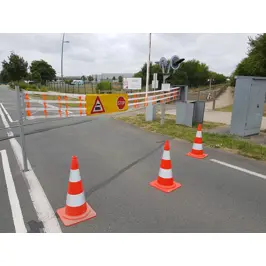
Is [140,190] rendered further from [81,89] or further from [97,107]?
[81,89]

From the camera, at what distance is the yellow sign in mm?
5266

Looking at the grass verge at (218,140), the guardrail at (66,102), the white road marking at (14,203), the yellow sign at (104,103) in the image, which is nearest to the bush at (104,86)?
the guardrail at (66,102)

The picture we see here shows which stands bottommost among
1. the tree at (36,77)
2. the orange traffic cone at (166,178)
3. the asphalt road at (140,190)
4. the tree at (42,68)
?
the asphalt road at (140,190)

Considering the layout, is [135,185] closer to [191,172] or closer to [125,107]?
[191,172]

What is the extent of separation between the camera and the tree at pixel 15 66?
127ft

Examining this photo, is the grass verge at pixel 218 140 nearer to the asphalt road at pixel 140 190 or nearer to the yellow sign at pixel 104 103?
the asphalt road at pixel 140 190

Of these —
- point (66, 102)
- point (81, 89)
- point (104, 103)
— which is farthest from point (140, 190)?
point (81, 89)

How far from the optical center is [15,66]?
127ft

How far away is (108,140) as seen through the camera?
604cm

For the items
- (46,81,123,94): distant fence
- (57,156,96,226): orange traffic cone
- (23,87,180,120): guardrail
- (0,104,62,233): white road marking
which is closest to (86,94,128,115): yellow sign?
(23,87,180,120): guardrail

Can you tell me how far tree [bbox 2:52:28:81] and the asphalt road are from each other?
4101cm

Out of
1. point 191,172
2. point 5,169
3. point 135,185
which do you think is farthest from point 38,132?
point 191,172

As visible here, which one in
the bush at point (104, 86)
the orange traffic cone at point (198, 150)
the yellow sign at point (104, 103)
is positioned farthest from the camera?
the bush at point (104, 86)

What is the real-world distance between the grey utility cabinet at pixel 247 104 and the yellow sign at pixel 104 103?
12.3 ft
